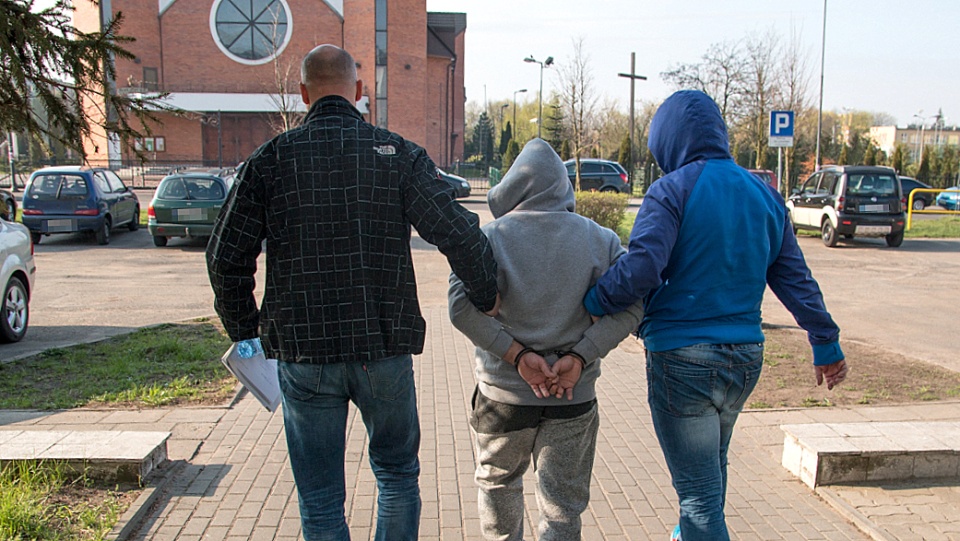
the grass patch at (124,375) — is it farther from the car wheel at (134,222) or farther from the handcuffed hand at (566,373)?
the car wheel at (134,222)

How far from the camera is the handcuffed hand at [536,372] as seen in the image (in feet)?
9.15

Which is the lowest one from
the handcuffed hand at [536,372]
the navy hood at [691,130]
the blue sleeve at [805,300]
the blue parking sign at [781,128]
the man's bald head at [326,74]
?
the handcuffed hand at [536,372]

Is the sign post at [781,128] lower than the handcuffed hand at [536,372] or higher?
higher

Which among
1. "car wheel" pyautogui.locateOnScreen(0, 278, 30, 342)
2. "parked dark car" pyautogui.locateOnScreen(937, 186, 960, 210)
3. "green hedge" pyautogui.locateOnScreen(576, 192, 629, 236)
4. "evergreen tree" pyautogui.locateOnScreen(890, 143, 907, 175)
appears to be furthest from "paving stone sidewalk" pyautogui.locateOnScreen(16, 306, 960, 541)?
"evergreen tree" pyautogui.locateOnScreen(890, 143, 907, 175)

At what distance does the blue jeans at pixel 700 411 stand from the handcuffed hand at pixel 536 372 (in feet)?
1.42

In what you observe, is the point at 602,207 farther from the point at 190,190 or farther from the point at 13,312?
the point at 13,312

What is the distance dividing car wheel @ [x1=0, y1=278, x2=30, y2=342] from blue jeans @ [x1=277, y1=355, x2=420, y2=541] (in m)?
6.40

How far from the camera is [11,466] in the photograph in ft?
12.6

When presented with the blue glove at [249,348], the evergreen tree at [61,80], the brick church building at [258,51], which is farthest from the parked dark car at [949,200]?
the blue glove at [249,348]

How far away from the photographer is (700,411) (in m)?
2.81

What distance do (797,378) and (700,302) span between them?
168 inches

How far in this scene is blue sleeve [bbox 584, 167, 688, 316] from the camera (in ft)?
8.89

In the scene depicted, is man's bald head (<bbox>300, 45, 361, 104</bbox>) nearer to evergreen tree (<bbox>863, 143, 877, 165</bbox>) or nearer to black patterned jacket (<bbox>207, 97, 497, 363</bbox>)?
black patterned jacket (<bbox>207, 97, 497, 363</bbox>)

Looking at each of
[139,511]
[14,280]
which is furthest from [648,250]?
[14,280]
